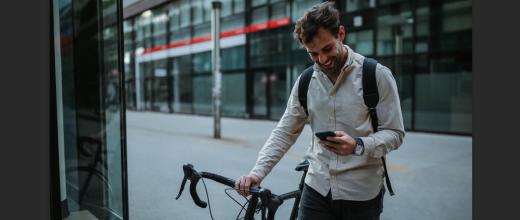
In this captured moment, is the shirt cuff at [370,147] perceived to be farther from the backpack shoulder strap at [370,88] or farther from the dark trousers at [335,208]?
the dark trousers at [335,208]

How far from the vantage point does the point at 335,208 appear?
2.05 m

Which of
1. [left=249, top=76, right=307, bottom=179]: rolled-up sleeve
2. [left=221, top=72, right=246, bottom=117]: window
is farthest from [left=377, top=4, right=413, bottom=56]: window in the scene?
[left=249, top=76, right=307, bottom=179]: rolled-up sleeve

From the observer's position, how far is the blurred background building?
12094mm

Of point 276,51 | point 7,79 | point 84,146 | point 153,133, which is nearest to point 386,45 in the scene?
point 276,51

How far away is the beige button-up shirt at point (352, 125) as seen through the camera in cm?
192

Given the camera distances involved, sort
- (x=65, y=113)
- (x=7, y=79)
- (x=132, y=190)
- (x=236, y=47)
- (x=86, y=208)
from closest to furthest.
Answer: (x=7, y=79), (x=65, y=113), (x=86, y=208), (x=132, y=190), (x=236, y=47)

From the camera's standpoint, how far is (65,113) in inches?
168

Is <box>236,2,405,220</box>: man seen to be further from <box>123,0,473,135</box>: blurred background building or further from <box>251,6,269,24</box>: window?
→ <box>251,6,269,24</box>: window

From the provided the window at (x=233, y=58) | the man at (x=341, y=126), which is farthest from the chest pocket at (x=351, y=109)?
the window at (x=233, y=58)

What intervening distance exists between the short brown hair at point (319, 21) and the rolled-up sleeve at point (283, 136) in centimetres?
40

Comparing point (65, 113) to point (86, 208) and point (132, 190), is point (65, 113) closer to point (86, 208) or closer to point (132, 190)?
point (86, 208)

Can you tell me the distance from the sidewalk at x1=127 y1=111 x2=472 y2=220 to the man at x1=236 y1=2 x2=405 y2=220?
3.01m

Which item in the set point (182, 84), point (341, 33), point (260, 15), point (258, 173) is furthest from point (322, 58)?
point (182, 84)

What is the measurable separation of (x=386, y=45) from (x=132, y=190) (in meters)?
9.64
